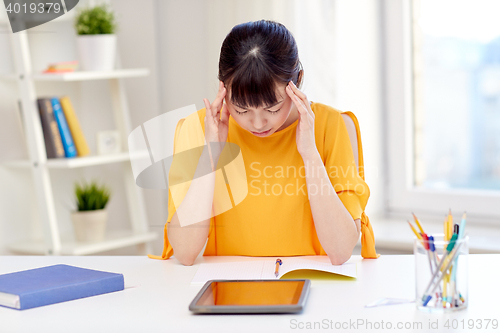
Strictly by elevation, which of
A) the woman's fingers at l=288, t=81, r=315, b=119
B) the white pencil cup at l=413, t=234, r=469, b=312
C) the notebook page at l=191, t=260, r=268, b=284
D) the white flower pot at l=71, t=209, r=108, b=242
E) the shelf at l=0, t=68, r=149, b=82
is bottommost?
the white flower pot at l=71, t=209, r=108, b=242

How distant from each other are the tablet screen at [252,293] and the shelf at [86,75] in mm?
1469

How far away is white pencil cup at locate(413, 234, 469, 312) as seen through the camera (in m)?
0.90

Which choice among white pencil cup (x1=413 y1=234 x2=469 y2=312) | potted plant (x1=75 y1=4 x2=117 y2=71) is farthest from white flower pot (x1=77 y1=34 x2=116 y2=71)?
white pencil cup (x1=413 y1=234 x2=469 y2=312)

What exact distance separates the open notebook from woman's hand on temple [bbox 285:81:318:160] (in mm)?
262

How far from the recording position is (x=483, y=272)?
1182mm

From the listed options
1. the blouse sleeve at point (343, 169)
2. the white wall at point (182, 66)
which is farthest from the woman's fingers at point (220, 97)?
the white wall at point (182, 66)

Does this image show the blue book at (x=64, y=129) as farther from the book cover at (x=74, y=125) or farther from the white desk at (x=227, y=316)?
the white desk at (x=227, y=316)

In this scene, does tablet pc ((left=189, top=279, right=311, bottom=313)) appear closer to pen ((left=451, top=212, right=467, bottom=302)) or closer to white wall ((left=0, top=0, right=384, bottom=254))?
pen ((left=451, top=212, right=467, bottom=302))

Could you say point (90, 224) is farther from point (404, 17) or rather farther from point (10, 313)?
point (404, 17)

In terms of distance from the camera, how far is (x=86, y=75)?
2.32m

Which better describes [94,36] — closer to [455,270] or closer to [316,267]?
[316,267]

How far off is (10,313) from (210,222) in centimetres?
60

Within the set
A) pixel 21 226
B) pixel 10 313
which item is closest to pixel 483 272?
pixel 10 313

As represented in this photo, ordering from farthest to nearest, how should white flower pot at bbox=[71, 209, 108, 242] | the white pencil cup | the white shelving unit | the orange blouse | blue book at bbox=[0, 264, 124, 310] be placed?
white flower pot at bbox=[71, 209, 108, 242] < the white shelving unit < the orange blouse < blue book at bbox=[0, 264, 124, 310] < the white pencil cup
